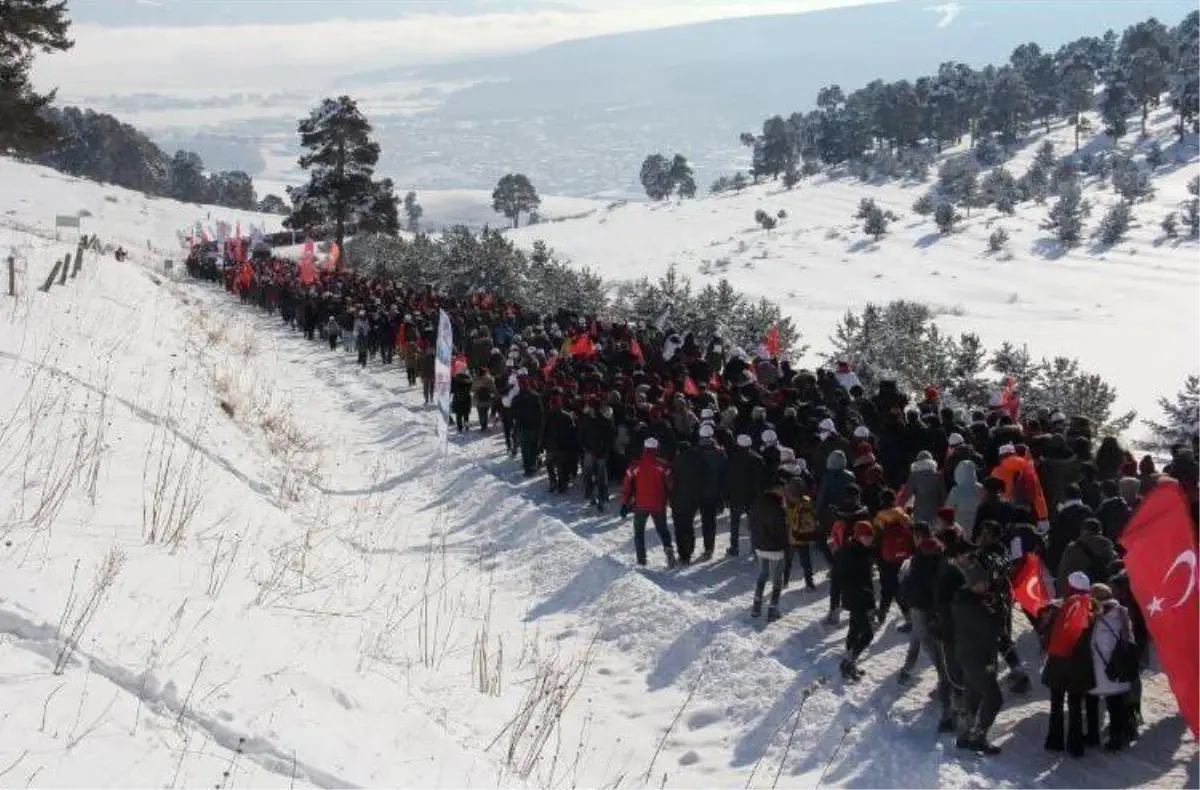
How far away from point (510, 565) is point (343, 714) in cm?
698

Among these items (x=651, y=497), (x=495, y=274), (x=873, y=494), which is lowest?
(x=651, y=497)

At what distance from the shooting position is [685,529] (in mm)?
12711

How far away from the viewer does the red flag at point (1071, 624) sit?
7.86 metres

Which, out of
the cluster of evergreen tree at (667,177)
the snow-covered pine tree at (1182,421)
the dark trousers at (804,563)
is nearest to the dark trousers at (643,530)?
the dark trousers at (804,563)

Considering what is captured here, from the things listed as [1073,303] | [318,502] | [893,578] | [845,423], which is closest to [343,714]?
[893,578]

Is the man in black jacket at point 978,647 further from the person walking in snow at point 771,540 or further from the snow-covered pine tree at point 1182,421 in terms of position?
the snow-covered pine tree at point 1182,421

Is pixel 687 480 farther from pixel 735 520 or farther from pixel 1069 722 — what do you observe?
pixel 1069 722

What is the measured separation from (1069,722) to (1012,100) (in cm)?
9120

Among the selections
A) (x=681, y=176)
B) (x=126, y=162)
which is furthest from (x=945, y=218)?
(x=126, y=162)

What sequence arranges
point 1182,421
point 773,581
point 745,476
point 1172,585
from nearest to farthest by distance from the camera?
1. point 1172,585
2. point 773,581
3. point 745,476
4. point 1182,421

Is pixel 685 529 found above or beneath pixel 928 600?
beneath

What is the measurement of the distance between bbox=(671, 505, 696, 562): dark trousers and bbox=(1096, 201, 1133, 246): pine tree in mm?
48751

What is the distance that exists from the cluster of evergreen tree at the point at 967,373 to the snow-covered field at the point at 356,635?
982 centimetres

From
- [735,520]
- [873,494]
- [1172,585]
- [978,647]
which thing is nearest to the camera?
[1172,585]
